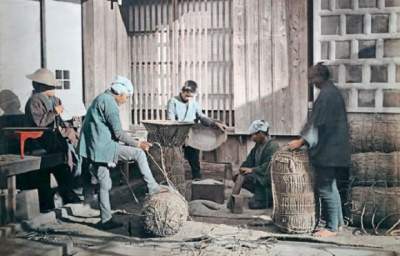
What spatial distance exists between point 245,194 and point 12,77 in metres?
4.31

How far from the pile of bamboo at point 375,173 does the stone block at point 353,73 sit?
5.39 ft

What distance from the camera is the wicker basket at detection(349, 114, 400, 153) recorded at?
8.10 m

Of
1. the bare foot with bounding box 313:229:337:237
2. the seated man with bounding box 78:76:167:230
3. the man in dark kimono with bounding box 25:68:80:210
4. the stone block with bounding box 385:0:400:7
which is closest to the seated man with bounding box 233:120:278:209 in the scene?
the bare foot with bounding box 313:229:337:237

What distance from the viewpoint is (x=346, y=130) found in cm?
757

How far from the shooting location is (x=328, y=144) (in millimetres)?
7504

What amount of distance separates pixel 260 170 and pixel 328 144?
61.2 inches

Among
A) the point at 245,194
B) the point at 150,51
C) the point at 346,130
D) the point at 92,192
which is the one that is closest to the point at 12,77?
the point at 92,192

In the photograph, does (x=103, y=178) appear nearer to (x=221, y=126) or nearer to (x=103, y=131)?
(x=103, y=131)

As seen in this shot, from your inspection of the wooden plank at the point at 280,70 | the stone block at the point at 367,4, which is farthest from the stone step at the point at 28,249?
the stone block at the point at 367,4

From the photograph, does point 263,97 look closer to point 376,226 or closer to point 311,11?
point 311,11

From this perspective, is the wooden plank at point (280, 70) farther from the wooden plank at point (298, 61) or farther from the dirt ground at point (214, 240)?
the dirt ground at point (214, 240)

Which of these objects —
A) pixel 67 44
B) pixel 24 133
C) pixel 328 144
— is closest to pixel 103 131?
pixel 24 133

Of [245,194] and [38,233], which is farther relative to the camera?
[245,194]

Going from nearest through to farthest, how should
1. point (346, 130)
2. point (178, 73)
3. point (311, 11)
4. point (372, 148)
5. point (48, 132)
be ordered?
point (346, 130) → point (372, 148) → point (48, 132) → point (311, 11) → point (178, 73)
